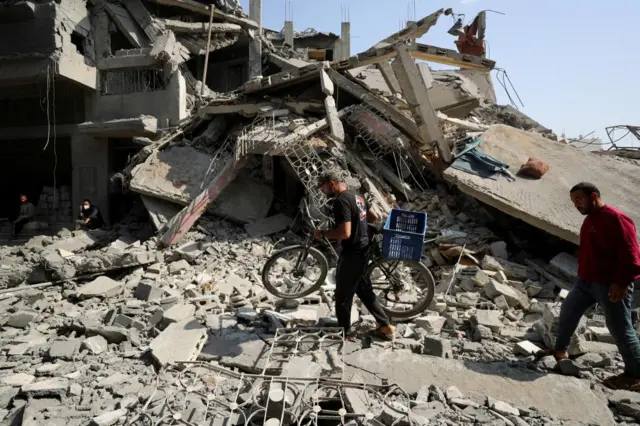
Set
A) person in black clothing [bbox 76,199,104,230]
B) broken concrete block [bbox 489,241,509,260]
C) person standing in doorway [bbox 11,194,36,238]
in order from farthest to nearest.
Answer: person standing in doorway [bbox 11,194,36,238] < person in black clothing [bbox 76,199,104,230] < broken concrete block [bbox 489,241,509,260]

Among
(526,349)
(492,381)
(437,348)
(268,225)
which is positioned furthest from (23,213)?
(526,349)

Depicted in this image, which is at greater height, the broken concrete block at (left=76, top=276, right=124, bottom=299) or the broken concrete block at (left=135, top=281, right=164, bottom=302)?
the broken concrete block at (left=135, top=281, right=164, bottom=302)

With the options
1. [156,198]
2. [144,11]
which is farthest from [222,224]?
[144,11]

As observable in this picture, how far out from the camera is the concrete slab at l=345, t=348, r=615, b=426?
299 centimetres

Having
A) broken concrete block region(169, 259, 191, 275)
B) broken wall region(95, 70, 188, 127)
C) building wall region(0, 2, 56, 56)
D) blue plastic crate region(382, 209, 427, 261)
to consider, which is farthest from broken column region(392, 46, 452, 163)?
building wall region(0, 2, 56, 56)

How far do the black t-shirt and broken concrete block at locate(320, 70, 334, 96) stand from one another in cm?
544

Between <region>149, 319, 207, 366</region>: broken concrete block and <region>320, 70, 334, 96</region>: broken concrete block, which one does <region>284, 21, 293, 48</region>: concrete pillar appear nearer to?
<region>320, 70, 334, 96</region>: broken concrete block

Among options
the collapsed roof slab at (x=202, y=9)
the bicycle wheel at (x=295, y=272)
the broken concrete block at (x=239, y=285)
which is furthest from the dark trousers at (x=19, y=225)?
the bicycle wheel at (x=295, y=272)

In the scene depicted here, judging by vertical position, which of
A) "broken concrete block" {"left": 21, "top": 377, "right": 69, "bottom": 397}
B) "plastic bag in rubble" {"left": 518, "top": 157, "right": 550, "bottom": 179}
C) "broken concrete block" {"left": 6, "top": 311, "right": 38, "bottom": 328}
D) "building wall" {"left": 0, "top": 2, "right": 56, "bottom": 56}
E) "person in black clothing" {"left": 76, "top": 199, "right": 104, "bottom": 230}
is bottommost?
"broken concrete block" {"left": 6, "top": 311, "right": 38, "bottom": 328}

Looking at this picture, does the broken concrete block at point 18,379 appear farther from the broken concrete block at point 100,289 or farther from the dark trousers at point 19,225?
the dark trousers at point 19,225

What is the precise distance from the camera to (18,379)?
11.7 feet

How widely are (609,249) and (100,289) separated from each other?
6.61 meters

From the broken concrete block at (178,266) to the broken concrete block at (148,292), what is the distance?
3.41 ft

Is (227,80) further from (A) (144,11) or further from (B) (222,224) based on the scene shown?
(B) (222,224)
